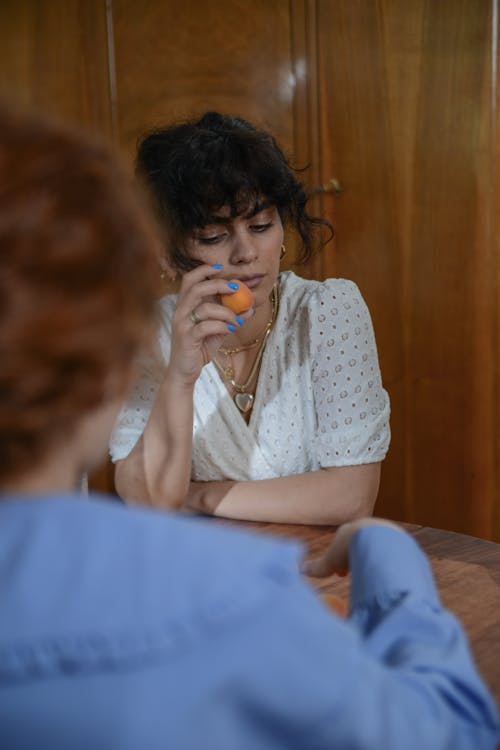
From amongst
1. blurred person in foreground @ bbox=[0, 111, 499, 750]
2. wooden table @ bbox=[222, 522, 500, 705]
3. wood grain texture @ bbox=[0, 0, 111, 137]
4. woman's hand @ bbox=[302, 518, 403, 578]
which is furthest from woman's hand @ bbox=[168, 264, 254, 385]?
wood grain texture @ bbox=[0, 0, 111, 137]

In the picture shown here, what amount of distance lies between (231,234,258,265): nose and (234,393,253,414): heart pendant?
34 centimetres

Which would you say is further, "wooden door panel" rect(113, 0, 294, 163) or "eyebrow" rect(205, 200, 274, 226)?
"wooden door panel" rect(113, 0, 294, 163)

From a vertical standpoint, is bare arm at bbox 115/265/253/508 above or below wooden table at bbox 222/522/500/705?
above

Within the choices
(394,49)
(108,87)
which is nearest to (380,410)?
(394,49)

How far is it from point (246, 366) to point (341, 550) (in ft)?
3.32

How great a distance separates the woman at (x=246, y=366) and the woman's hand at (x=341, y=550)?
0.49 m

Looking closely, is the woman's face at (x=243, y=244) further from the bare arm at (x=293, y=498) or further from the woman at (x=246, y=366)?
the bare arm at (x=293, y=498)

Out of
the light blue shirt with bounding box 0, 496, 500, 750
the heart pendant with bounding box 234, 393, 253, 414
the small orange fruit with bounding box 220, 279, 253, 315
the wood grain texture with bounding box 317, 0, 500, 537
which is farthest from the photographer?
the wood grain texture with bounding box 317, 0, 500, 537

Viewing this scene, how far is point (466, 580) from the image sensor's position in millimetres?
1090

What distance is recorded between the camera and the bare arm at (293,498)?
4.85 feet

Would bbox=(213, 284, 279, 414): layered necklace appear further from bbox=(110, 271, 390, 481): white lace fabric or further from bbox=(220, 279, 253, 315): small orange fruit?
bbox=(220, 279, 253, 315): small orange fruit

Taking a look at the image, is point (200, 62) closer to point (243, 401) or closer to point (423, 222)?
point (423, 222)

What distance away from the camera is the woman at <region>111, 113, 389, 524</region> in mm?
1560

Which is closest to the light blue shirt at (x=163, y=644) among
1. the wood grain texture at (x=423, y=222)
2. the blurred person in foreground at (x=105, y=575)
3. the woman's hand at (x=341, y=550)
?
the blurred person in foreground at (x=105, y=575)
